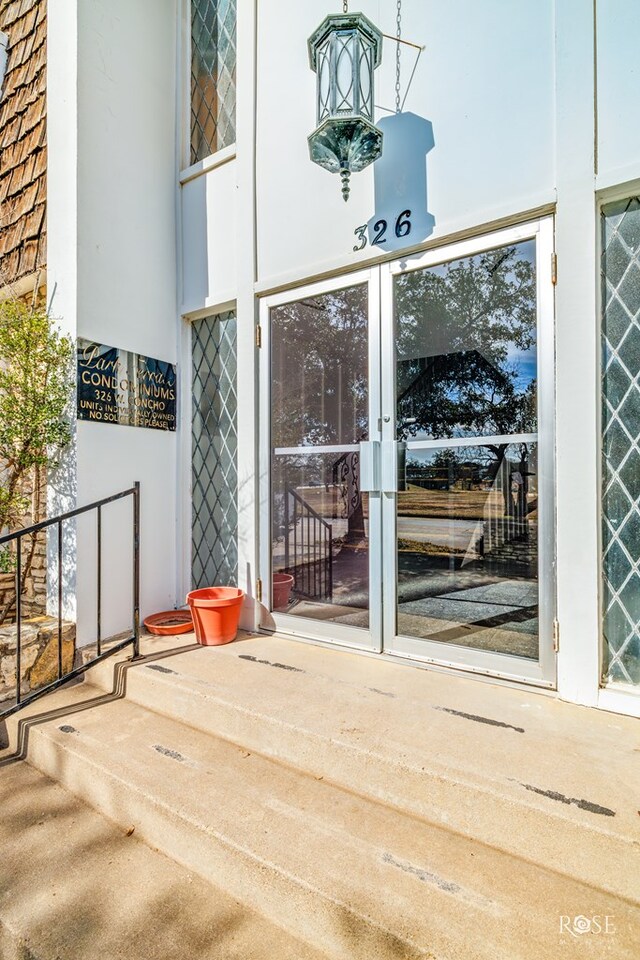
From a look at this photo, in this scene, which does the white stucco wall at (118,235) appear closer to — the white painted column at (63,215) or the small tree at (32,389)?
the white painted column at (63,215)

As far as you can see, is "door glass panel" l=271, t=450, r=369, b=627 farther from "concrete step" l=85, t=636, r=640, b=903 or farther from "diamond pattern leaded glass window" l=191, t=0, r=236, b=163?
"diamond pattern leaded glass window" l=191, t=0, r=236, b=163

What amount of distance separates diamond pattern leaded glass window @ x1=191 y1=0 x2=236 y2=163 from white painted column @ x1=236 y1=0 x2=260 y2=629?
274mm

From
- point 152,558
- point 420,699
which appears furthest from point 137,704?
point 420,699

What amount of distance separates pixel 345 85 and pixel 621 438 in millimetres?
1999

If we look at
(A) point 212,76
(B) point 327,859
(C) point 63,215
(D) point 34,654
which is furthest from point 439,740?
(A) point 212,76

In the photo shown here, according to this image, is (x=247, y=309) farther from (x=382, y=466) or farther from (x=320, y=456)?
(x=382, y=466)

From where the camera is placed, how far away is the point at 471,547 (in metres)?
2.46

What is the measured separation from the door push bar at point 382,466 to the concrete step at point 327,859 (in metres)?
1.36

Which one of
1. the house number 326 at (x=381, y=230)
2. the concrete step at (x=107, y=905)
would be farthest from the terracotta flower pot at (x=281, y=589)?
the house number 326 at (x=381, y=230)

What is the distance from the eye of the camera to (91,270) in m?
3.03

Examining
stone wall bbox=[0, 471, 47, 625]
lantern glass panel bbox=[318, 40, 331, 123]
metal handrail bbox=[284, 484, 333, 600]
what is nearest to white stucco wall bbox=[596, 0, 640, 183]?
lantern glass panel bbox=[318, 40, 331, 123]

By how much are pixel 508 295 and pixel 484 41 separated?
1.17 metres

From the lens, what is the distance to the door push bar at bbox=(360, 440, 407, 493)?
2.62 metres

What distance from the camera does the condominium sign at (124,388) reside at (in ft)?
9.75
